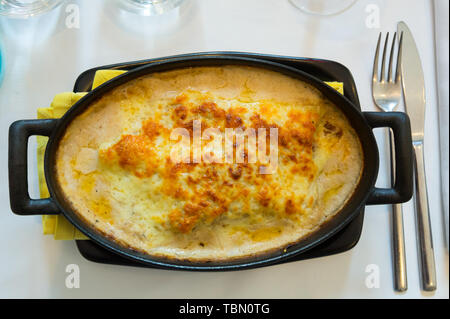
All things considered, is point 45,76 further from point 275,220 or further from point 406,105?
point 406,105

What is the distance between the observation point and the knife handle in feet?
4.26

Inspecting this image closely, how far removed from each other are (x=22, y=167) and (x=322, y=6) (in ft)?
3.59

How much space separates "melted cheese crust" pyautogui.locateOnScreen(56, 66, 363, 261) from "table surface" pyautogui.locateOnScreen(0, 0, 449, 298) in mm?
248

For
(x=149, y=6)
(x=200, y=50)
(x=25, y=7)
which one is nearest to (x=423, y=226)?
(x=200, y=50)

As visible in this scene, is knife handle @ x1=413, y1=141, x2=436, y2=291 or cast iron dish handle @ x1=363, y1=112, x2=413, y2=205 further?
knife handle @ x1=413, y1=141, x2=436, y2=291

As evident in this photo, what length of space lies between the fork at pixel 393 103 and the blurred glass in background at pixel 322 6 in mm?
175

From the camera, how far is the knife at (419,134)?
130 cm

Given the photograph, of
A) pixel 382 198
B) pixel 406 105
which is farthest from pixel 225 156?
pixel 406 105

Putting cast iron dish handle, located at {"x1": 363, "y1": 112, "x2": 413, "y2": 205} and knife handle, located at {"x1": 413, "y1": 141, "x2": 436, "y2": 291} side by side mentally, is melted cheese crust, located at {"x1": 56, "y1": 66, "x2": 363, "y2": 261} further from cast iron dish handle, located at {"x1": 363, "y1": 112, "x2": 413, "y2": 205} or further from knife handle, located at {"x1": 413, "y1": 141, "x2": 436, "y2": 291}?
knife handle, located at {"x1": 413, "y1": 141, "x2": 436, "y2": 291}

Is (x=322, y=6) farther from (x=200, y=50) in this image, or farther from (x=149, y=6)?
(x=149, y=6)

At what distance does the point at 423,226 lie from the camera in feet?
4.29

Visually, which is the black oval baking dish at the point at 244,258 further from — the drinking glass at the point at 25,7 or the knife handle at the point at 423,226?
the drinking glass at the point at 25,7

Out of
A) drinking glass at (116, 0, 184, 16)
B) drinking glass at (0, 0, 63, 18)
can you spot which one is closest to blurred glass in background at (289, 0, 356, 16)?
drinking glass at (116, 0, 184, 16)
